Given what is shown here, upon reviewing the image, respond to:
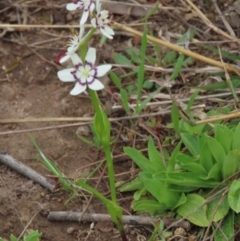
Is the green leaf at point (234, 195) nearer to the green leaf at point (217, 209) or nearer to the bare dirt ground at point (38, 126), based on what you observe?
the green leaf at point (217, 209)

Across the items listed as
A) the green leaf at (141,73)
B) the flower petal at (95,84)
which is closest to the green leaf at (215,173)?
the green leaf at (141,73)

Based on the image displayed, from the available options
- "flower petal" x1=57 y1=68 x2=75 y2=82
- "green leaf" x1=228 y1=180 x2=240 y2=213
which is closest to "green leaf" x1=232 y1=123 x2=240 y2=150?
"green leaf" x1=228 y1=180 x2=240 y2=213

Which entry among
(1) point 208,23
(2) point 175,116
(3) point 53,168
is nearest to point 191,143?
(2) point 175,116

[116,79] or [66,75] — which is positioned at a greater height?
[66,75]

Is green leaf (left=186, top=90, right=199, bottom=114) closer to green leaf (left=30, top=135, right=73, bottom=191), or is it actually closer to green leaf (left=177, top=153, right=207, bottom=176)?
green leaf (left=177, top=153, right=207, bottom=176)

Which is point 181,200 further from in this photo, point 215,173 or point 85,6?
point 85,6
